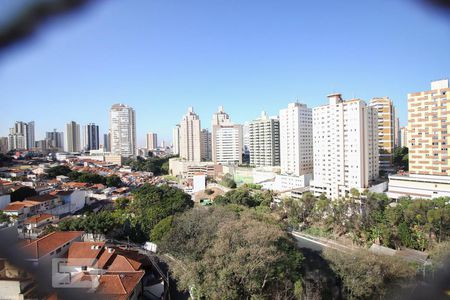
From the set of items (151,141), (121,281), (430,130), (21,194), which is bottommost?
(121,281)

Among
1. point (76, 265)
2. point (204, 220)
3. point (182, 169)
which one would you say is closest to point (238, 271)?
point (204, 220)

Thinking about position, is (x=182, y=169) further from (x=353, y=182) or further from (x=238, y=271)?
(x=238, y=271)

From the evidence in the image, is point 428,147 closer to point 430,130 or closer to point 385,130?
point 430,130

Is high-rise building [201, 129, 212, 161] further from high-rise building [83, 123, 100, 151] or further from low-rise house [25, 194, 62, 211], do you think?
low-rise house [25, 194, 62, 211]

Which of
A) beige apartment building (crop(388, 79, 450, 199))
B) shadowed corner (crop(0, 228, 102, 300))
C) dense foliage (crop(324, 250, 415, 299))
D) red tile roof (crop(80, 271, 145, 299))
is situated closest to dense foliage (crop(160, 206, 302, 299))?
red tile roof (crop(80, 271, 145, 299))

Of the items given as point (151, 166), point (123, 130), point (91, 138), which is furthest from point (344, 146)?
point (91, 138)

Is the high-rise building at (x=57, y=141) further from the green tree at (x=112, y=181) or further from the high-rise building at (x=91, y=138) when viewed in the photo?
the green tree at (x=112, y=181)
